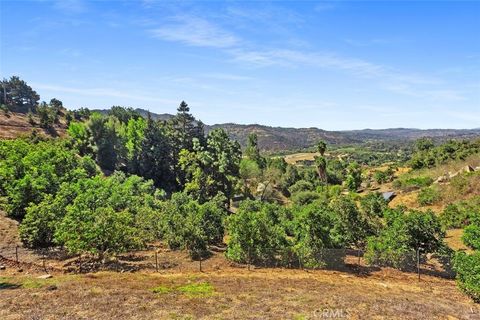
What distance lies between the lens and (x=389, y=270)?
27875 millimetres

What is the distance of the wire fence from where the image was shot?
2752 cm

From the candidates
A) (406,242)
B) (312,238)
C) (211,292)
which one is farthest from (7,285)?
(406,242)

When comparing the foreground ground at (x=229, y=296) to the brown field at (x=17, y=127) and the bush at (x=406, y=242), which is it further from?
the brown field at (x=17, y=127)

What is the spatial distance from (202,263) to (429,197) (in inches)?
1904

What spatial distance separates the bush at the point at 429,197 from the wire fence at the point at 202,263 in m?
35.0

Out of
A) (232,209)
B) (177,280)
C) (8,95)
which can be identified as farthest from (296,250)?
(8,95)

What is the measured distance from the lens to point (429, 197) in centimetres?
6212

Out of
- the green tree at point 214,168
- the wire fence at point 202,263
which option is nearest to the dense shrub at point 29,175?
the wire fence at point 202,263

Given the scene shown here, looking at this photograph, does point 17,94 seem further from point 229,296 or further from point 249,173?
point 229,296

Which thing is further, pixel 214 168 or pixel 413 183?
pixel 413 183

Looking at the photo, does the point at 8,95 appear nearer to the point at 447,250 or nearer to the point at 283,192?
the point at 283,192

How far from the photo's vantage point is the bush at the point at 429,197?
203ft

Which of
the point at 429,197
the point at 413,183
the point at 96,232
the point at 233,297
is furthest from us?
the point at 413,183

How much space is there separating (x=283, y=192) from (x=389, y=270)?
203 feet
